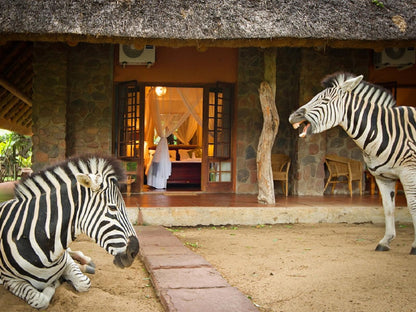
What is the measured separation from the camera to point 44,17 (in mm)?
6441

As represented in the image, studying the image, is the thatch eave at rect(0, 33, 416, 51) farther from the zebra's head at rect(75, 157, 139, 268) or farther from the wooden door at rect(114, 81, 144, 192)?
the zebra's head at rect(75, 157, 139, 268)

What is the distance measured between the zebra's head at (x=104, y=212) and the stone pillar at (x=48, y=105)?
212 inches

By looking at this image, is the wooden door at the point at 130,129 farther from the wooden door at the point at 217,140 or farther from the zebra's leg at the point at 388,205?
the zebra's leg at the point at 388,205

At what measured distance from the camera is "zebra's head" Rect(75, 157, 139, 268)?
2.81 meters

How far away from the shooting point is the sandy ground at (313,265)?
341 centimetres

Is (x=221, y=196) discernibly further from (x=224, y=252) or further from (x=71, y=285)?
(x=71, y=285)

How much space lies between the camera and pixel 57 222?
9.42 feet

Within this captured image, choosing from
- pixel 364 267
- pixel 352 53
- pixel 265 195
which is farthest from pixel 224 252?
pixel 352 53

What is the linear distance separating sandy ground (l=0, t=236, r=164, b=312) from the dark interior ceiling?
20.7 feet

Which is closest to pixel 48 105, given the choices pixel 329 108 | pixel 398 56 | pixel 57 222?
pixel 329 108

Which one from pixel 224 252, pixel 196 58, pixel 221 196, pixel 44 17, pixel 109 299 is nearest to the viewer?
pixel 109 299

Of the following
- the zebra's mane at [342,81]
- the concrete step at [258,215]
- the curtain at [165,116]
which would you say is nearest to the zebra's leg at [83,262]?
the concrete step at [258,215]

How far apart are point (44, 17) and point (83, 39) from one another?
562mm

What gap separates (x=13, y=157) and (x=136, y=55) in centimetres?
937
